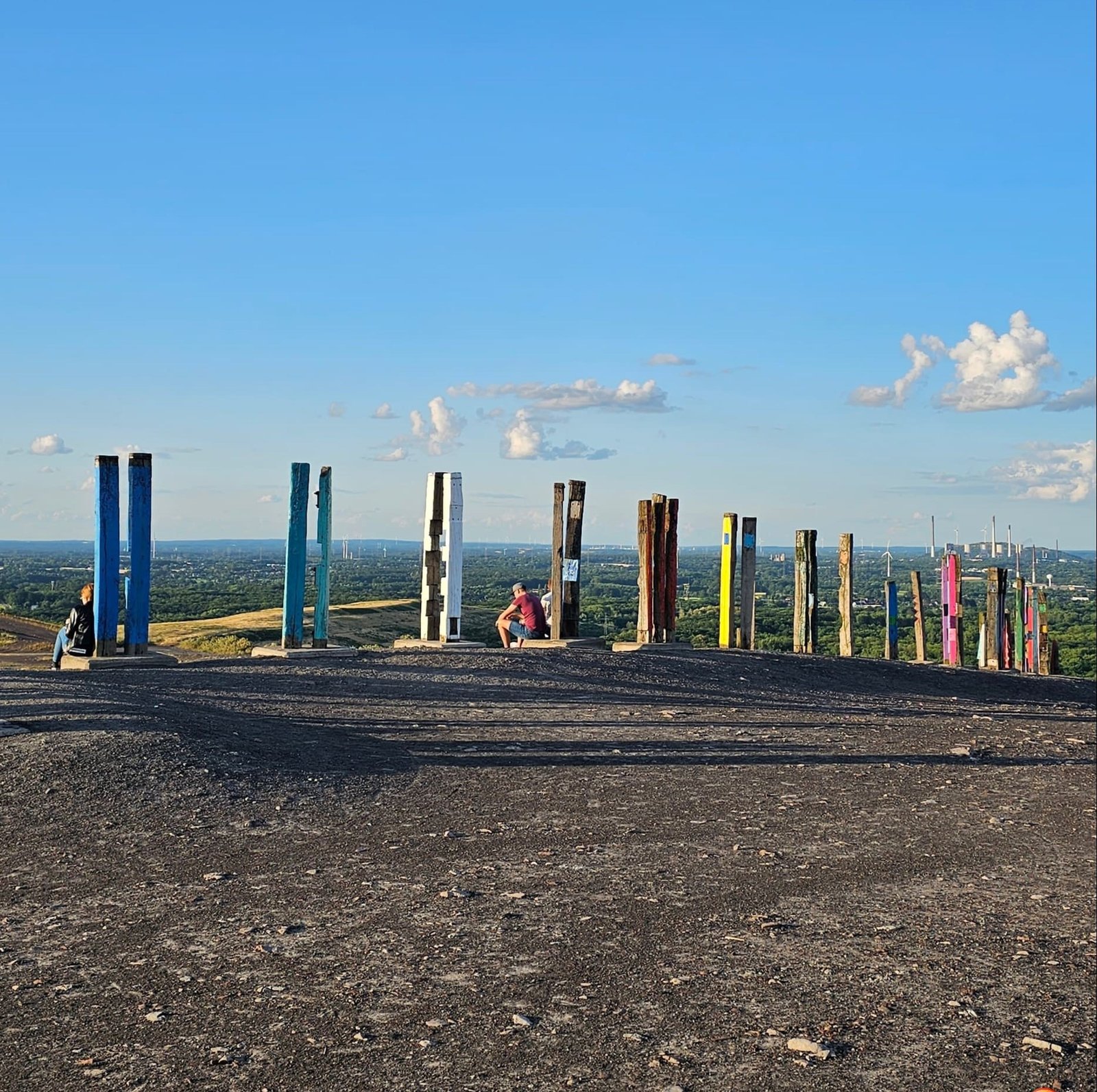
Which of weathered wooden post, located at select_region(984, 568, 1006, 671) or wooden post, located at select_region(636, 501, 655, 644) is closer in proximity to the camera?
wooden post, located at select_region(636, 501, 655, 644)

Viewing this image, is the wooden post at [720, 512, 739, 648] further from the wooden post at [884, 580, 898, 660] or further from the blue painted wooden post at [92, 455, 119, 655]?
the blue painted wooden post at [92, 455, 119, 655]

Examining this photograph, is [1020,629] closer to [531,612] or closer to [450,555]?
[531,612]

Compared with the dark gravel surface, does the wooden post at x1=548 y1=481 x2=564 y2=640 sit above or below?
above

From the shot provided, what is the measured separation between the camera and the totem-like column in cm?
1852

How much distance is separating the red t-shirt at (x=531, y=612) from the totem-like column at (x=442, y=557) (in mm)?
1619

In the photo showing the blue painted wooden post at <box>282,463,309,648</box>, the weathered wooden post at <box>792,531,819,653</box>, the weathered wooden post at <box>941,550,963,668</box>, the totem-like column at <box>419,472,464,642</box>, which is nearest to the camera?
the blue painted wooden post at <box>282,463,309,648</box>

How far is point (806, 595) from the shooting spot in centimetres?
2311

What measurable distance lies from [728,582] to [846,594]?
2854 mm

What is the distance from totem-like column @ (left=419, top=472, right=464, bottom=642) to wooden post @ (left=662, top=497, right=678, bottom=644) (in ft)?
11.3

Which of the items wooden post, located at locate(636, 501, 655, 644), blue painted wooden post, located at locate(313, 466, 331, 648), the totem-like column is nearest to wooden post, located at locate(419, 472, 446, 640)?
the totem-like column

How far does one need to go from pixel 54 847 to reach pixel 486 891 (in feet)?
8.74

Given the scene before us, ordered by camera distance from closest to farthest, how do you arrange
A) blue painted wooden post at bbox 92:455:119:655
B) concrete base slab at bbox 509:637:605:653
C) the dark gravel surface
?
the dark gravel surface → blue painted wooden post at bbox 92:455:119:655 → concrete base slab at bbox 509:637:605:653

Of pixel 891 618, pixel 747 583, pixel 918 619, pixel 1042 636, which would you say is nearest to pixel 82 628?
pixel 747 583

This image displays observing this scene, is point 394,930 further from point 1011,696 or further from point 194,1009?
point 1011,696
